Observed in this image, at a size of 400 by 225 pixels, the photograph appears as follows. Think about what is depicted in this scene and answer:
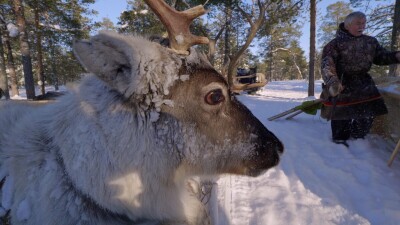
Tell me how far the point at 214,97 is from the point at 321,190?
2.36 meters

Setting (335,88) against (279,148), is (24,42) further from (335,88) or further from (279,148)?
(279,148)

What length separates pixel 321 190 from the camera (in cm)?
339

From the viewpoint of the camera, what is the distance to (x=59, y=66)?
84.3 ft

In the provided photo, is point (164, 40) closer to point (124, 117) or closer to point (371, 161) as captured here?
point (124, 117)

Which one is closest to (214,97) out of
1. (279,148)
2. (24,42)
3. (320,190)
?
(279,148)

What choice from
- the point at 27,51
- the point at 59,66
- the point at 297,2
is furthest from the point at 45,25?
the point at 297,2

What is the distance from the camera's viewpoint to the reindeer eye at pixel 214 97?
1.81 m

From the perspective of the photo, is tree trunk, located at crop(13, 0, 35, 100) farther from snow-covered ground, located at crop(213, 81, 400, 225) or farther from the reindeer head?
the reindeer head

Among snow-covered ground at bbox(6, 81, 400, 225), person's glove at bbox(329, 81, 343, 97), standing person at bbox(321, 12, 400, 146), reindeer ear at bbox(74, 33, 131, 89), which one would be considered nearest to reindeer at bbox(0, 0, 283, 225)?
reindeer ear at bbox(74, 33, 131, 89)

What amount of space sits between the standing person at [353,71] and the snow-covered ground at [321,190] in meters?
0.63

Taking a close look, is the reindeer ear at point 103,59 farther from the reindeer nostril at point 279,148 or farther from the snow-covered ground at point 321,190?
the snow-covered ground at point 321,190

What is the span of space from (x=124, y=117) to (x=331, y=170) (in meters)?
3.35

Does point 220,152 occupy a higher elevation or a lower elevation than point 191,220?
higher

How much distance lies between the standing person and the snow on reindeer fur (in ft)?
9.99
